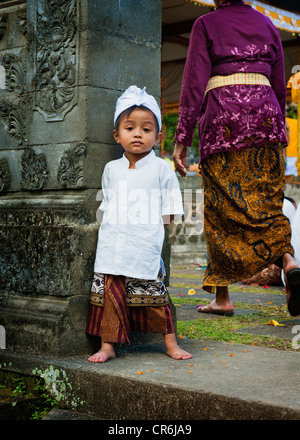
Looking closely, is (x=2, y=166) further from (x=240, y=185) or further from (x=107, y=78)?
(x=240, y=185)

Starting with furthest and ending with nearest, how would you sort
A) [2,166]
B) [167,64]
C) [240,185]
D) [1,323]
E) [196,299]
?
[167,64] → [196,299] → [240,185] → [2,166] → [1,323]

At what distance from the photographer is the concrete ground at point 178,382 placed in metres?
2.25

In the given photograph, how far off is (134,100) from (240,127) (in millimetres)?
1027

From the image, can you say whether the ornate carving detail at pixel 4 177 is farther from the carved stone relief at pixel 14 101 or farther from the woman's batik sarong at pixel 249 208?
the woman's batik sarong at pixel 249 208

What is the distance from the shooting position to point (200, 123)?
4.11m

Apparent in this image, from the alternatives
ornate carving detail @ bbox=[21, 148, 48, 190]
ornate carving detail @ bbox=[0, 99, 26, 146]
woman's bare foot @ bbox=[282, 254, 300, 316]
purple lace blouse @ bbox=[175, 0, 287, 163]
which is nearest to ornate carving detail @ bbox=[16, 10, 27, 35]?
ornate carving detail @ bbox=[0, 99, 26, 146]

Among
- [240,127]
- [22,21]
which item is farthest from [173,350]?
[22,21]

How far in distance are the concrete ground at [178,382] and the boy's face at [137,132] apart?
39.0 inches

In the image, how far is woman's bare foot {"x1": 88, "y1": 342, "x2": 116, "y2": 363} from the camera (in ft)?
9.45

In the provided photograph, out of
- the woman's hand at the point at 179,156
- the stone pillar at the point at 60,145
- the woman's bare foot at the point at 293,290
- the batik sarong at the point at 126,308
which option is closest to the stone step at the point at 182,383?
the batik sarong at the point at 126,308

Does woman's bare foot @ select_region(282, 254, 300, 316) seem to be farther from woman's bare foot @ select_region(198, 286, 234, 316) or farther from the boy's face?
the boy's face

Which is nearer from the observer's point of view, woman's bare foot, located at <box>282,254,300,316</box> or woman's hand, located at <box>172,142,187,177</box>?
woman's bare foot, located at <box>282,254,300,316</box>
